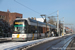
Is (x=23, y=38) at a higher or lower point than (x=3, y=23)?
lower

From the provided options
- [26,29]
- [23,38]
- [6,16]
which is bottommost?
[23,38]

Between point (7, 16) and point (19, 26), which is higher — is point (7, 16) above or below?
above

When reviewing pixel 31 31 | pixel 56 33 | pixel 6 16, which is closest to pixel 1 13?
pixel 6 16

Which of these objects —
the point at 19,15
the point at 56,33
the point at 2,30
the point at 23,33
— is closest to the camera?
the point at 23,33

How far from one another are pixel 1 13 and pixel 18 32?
26.6 m

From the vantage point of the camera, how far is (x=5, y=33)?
1612 inches

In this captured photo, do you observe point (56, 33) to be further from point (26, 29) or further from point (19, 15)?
point (26, 29)

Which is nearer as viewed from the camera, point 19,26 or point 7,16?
point 19,26

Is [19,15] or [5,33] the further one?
[19,15]

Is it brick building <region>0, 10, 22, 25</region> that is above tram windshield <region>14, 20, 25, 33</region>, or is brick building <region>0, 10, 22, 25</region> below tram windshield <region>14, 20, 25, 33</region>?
above

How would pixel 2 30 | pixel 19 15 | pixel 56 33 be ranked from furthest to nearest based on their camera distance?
pixel 19 15 → pixel 56 33 → pixel 2 30

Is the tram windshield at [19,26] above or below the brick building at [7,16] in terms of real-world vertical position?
below

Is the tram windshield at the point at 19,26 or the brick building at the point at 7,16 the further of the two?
the brick building at the point at 7,16

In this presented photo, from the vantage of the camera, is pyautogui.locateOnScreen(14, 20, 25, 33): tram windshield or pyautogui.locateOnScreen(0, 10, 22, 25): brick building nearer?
pyautogui.locateOnScreen(14, 20, 25, 33): tram windshield
